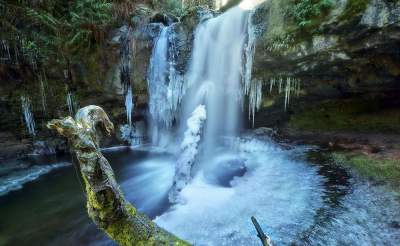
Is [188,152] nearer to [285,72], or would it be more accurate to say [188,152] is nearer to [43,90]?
[285,72]

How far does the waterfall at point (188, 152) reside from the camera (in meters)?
5.98

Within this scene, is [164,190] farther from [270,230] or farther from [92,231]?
[270,230]

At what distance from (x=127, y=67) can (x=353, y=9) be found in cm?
721

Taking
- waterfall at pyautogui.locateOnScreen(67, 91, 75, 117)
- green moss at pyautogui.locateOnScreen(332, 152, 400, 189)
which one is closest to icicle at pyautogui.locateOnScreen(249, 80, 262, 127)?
green moss at pyautogui.locateOnScreen(332, 152, 400, 189)

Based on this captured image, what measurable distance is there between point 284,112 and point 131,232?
7.25m

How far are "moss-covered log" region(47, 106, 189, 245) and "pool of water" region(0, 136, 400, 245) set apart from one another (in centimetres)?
160

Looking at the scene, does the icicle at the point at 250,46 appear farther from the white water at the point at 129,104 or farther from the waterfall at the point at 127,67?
the white water at the point at 129,104

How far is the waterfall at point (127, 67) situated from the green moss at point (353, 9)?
6793 millimetres

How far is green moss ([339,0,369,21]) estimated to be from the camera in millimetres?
5391

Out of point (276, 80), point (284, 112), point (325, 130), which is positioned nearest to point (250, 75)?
point (276, 80)

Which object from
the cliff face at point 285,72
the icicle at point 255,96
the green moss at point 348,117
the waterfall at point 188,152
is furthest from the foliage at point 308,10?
the waterfall at point 188,152

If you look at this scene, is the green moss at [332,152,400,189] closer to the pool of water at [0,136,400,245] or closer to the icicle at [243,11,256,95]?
the pool of water at [0,136,400,245]

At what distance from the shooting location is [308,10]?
240 inches

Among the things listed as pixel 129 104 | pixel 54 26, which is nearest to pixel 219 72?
pixel 129 104
